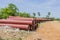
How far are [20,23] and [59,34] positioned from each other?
196 centimetres

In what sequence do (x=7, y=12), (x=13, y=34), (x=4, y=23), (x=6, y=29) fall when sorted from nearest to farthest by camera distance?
(x=13, y=34)
(x=6, y=29)
(x=4, y=23)
(x=7, y=12)

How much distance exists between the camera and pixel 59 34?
7.66m

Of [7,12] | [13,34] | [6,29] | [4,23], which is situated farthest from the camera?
[7,12]

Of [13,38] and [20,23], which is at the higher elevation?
[20,23]

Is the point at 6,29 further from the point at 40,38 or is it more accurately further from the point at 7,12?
the point at 7,12

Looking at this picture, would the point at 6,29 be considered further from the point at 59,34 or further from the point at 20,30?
the point at 59,34

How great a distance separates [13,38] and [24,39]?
0.46m

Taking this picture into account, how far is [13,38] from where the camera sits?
6.86 metres

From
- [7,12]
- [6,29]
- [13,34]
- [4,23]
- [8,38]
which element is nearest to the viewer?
[8,38]

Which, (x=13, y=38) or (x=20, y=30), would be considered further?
(x=20, y=30)

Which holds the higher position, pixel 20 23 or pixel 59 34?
pixel 20 23

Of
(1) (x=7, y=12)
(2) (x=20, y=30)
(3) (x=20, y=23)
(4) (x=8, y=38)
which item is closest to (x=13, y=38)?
(4) (x=8, y=38)

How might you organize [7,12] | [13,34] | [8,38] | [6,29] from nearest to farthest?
[8,38] → [13,34] → [6,29] → [7,12]

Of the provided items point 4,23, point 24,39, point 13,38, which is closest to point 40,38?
point 24,39
